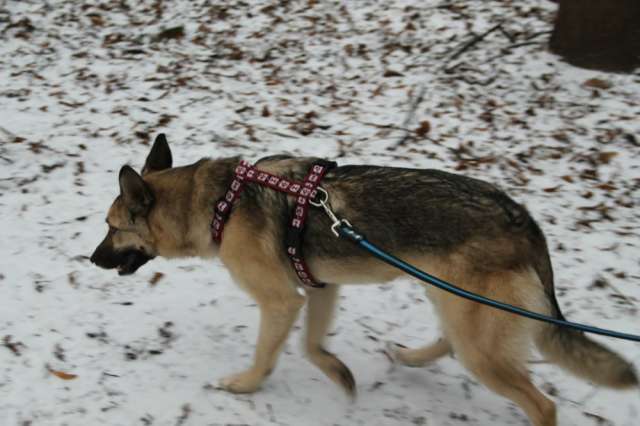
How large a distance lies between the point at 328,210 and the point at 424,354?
4.26ft

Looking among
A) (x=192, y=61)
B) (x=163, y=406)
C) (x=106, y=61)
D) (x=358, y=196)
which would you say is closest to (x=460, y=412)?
(x=358, y=196)

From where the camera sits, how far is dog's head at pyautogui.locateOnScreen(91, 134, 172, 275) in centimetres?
340

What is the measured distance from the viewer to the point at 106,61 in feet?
27.1

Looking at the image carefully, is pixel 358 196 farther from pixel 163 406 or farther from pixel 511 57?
pixel 511 57

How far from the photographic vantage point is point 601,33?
711cm

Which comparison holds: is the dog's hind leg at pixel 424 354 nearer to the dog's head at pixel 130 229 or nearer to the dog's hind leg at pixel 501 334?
the dog's hind leg at pixel 501 334

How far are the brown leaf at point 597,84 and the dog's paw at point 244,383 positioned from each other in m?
5.63

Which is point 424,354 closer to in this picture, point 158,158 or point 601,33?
point 158,158

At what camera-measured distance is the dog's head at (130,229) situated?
3.40 meters

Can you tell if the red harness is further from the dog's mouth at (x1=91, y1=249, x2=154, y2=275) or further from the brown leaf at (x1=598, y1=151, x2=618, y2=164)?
the brown leaf at (x1=598, y1=151, x2=618, y2=164)

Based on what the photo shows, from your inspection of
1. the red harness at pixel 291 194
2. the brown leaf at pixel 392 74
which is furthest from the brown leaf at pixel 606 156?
the red harness at pixel 291 194

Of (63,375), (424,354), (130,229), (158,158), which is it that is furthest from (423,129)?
(63,375)

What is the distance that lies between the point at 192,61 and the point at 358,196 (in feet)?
19.1

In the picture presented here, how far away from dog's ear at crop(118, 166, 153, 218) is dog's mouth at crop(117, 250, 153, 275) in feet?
0.77
